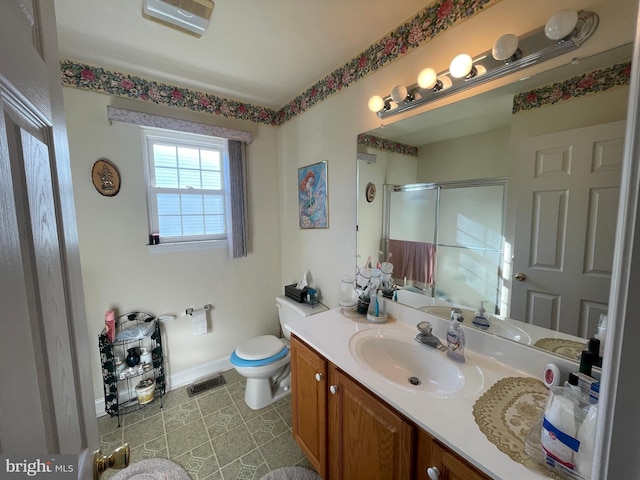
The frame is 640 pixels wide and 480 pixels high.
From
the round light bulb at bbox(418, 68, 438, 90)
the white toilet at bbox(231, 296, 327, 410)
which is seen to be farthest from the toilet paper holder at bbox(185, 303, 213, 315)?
the round light bulb at bbox(418, 68, 438, 90)

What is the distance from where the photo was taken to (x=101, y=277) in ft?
5.70

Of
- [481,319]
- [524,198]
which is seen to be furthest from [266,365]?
[524,198]

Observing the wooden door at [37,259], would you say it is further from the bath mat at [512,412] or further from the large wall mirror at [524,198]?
the large wall mirror at [524,198]

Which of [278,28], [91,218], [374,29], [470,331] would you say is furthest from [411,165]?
[91,218]

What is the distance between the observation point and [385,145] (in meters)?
1.48

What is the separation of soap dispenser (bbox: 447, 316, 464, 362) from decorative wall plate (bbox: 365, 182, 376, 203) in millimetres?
847

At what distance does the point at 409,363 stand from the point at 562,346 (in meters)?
0.58

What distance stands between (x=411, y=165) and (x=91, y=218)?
2090 mm

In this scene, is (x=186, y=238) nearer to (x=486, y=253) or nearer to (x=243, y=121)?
(x=243, y=121)

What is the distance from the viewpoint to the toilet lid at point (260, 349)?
182 cm

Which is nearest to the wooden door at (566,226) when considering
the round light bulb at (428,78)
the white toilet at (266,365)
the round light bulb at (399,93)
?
the round light bulb at (428,78)

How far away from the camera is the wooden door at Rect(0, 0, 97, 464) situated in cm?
33

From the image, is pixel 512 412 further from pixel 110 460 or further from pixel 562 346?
pixel 110 460

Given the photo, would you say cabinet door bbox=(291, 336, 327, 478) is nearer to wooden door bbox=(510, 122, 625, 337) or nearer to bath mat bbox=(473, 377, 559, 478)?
bath mat bbox=(473, 377, 559, 478)
